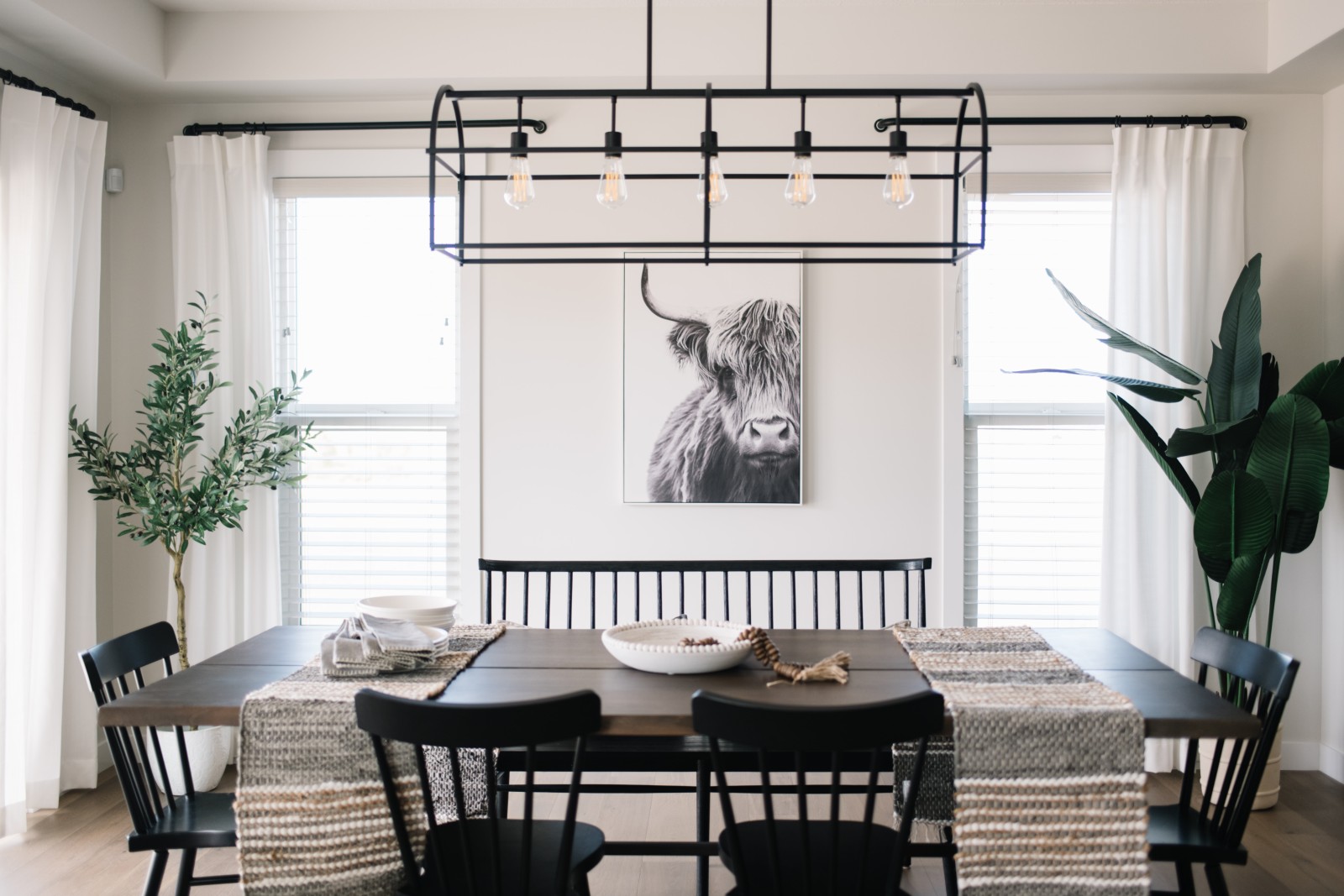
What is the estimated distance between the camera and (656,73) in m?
3.58

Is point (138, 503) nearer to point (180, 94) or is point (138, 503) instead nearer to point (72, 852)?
point (72, 852)

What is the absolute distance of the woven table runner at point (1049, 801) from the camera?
1.81 meters

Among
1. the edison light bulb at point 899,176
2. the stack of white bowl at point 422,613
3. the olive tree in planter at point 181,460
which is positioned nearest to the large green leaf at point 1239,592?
the edison light bulb at point 899,176

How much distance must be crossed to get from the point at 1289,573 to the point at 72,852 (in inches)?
168

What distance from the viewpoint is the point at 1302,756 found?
146 inches

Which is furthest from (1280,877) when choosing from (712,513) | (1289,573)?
(712,513)

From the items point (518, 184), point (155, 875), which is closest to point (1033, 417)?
point (518, 184)

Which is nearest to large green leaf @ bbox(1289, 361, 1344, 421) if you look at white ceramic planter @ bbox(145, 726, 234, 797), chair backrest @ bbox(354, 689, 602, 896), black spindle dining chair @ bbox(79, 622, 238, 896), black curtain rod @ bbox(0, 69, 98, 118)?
chair backrest @ bbox(354, 689, 602, 896)

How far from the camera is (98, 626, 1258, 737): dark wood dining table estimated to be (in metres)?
1.88

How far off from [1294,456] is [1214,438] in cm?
23

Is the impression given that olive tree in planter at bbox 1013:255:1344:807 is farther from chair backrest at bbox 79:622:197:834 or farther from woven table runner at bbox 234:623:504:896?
chair backrest at bbox 79:622:197:834

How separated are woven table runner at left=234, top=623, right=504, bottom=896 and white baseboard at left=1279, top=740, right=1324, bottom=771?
3366 mm

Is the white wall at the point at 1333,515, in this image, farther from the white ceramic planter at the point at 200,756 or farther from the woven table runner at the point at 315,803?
the white ceramic planter at the point at 200,756

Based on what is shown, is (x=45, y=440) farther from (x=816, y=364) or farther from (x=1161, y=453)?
(x=1161, y=453)
